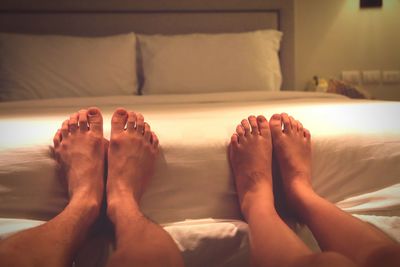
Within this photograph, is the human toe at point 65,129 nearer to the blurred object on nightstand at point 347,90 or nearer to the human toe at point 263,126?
the human toe at point 263,126

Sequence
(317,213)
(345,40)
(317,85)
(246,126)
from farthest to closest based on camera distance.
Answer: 1. (345,40)
2. (317,85)
3. (246,126)
4. (317,213)

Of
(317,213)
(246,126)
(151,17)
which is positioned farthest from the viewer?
(151,17)

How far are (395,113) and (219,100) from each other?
74cm

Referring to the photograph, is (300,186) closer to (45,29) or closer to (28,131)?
(28,131)

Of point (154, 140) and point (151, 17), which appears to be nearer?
point (154, 140)

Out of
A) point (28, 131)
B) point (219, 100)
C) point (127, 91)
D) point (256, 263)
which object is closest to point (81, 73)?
point (127, 91)

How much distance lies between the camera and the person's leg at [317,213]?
0.57 metres

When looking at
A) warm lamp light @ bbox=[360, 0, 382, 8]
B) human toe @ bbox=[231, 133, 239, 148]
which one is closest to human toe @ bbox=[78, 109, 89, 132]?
human toe @ bbox=[231, 133, 239, 148]

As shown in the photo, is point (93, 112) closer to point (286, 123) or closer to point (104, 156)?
point (104, 156)

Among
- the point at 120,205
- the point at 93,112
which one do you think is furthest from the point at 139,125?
the point at 120,205

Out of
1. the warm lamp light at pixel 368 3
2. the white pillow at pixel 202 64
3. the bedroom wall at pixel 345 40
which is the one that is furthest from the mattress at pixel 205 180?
the warm lamp light at pixel 368 3

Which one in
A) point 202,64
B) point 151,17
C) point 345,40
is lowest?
point 202,64

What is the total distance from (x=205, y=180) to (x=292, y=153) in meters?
0.24

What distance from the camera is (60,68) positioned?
1807 millimetres
